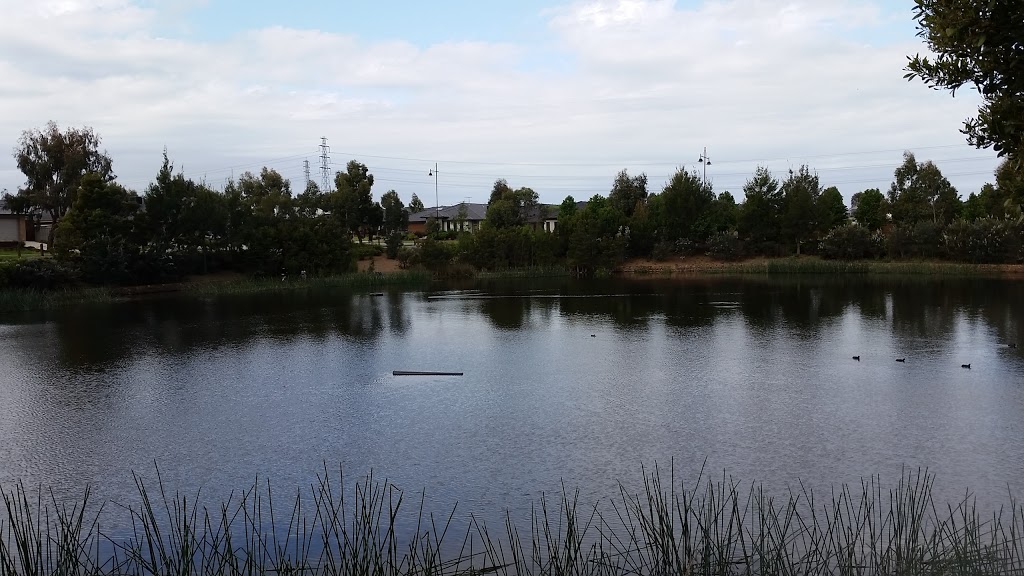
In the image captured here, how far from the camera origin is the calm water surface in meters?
11.2

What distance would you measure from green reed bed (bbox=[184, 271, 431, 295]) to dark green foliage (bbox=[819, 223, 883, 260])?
27930 mm

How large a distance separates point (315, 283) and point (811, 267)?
32.4 metres

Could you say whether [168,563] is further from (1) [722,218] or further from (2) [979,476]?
(1) [722,218]

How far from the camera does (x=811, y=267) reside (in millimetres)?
56469

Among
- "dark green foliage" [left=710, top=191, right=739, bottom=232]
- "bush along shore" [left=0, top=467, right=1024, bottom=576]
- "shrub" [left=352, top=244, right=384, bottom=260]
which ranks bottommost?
"bush along shore" [left=0, top=467, right=1024, bottom=576]

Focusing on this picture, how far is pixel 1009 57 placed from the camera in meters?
6.27

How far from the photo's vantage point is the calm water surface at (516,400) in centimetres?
1120

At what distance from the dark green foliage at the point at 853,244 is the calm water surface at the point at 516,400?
26288mm

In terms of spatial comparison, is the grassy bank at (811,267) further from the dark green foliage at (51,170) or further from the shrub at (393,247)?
the dark green foliage at (51,170)

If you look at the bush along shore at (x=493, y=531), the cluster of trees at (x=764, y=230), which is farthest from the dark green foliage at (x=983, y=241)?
the bush along shore at (x=493, y=531)

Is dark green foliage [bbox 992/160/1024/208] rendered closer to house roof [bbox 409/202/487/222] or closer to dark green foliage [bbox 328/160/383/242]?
dark green foliage [bbox 328/160/383/242]

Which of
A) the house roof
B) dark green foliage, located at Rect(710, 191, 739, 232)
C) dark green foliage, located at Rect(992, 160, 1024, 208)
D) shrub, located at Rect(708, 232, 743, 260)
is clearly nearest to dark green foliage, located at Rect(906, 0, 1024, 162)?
dark green foliage, located at Rect(992, 160, 1024, 208)

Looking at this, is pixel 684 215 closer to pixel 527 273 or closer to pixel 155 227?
pixel 527 273

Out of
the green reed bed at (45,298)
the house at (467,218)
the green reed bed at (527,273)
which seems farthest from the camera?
the house at (467,218)
